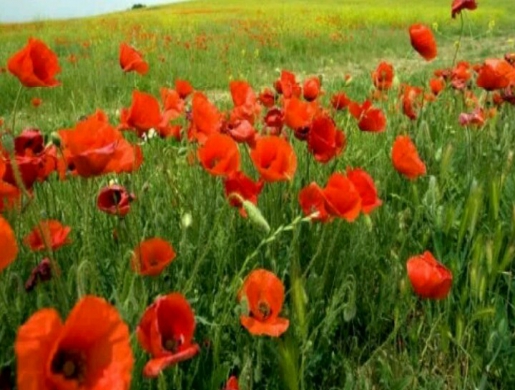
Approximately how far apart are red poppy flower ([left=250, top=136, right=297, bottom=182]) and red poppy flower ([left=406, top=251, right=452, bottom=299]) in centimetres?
31

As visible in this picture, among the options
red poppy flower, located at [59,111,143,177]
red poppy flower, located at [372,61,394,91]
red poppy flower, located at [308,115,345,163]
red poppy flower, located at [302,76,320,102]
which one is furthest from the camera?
red poppy flower, located at [372,61,394,91]

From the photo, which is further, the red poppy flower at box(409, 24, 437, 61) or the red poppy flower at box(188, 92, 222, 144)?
the red poppy flower at box(409, 24, 437, 61)

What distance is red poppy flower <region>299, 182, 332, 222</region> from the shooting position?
4.36 feet

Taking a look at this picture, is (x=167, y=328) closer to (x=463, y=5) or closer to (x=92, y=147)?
(x=92, y=147)

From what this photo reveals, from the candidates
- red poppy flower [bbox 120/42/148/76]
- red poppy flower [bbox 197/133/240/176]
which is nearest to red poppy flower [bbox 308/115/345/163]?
red poppy flower [bbox 197/133/240/176]

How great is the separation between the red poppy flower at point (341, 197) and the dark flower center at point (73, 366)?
0.63 m

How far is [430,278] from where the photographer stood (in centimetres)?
122

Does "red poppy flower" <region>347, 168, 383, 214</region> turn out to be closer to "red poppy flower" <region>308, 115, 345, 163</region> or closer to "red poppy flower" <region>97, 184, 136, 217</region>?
"red poppy flower" <region>308, 115, 345, 163</region>

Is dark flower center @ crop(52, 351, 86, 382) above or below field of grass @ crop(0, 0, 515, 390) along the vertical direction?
above

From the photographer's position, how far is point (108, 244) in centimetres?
170

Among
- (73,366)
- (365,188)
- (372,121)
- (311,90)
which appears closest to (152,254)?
(365,188)

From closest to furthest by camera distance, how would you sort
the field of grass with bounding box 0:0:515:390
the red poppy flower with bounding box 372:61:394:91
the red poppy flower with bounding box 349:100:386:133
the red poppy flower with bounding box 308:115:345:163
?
the field of grass with bounding box 0:0:515:390 < the red poppy flower with bounding box 308:115:345:163 < the red poppy flower with bounding box 349:100:386:133 < the red poppy flower with bounding box 372:61:394:91

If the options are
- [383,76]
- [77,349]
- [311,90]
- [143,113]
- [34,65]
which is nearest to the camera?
[77,349]

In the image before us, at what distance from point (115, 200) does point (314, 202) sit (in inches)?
14.6
